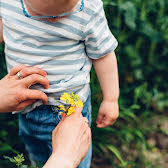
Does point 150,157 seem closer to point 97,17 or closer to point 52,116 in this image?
point 52,116

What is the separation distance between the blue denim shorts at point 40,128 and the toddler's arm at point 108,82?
0.13 metres

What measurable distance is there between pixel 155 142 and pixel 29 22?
1.75 meters

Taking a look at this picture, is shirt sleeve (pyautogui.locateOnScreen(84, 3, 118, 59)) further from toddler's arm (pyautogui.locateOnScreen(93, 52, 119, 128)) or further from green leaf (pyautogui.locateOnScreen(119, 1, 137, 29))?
green leaf (pyautogui.locateOnScreen(119, 1, 137, 29))

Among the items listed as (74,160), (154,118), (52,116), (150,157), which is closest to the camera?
(74,160)

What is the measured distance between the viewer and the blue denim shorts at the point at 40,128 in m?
1.42

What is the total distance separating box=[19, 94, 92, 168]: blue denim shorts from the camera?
142 centimetres

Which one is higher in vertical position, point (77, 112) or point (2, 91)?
point (2, 91)

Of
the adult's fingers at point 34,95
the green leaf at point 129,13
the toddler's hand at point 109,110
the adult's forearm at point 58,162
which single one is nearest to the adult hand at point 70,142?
the adult's forearm at point 58,162

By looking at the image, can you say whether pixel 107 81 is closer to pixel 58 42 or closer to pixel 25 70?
pixel 58 42

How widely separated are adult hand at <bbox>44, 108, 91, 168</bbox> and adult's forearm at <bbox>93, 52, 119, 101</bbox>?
0.30 meters

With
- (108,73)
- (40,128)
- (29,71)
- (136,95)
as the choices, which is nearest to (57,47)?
(29,71)

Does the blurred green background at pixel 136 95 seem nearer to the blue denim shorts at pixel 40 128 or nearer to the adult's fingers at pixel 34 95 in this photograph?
the blue denim shorts at pixel 40 128

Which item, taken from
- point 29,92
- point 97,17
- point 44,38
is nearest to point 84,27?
point 97,17

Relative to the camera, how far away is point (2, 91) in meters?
1.27
